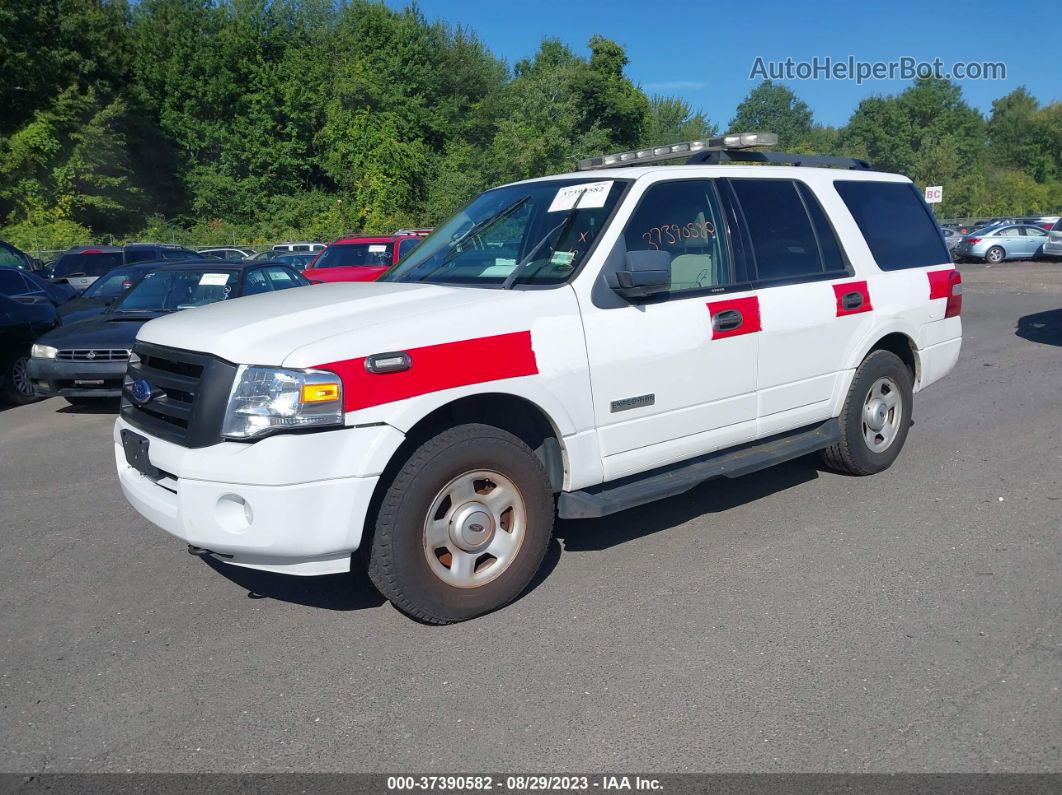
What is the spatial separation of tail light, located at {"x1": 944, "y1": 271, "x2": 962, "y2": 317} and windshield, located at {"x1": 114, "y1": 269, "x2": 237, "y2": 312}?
7.31 meters

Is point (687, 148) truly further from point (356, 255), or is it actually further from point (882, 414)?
point (356, 255)

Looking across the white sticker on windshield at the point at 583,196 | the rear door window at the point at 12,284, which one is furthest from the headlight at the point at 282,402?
the rear door window at the point at 12,284

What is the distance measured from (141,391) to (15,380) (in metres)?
7.38

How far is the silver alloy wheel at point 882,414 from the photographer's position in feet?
20.0

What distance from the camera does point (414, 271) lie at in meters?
5.17

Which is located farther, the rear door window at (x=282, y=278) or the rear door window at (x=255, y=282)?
the rear door window at (x=282, y=278)

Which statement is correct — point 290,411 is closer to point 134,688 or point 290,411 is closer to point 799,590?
point 134,688

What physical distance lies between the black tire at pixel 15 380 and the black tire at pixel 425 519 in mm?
8388

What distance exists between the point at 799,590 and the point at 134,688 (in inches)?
120

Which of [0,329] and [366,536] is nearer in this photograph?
[366,536]

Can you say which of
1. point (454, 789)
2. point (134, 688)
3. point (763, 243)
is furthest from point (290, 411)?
point (763, 243)

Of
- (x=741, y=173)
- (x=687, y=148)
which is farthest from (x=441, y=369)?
(x=687, y=148)

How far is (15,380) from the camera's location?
10.4m

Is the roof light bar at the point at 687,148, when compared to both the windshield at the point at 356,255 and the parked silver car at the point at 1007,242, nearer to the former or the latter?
the windshield at the point at 356,255
